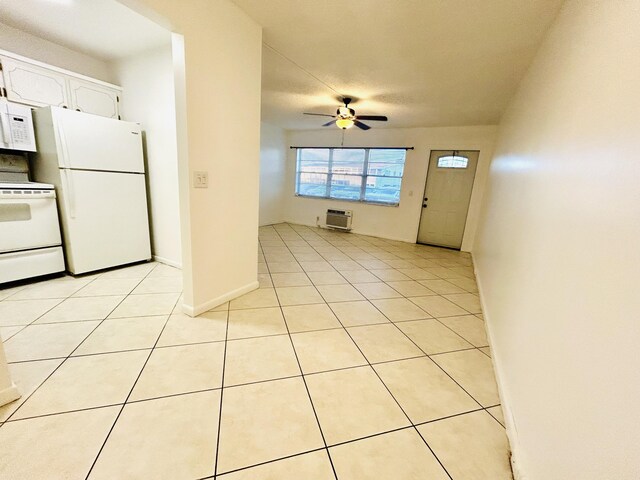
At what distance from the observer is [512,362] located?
143 cm

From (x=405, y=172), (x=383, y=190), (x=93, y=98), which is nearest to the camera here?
(x=93, y=98)

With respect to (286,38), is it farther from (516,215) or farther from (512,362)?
(512,362)

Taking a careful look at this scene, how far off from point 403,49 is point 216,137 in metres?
1.84

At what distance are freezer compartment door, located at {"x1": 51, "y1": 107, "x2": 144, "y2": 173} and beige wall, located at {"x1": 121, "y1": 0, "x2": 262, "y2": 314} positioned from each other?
1.58 meters

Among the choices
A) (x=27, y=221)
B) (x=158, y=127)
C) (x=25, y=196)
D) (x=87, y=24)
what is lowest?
(x=27, y=221)

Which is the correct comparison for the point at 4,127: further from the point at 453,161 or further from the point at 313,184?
the point at 453,161

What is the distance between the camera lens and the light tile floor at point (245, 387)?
3.43 feet

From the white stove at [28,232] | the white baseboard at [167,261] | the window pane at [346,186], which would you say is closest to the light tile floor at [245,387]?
the white stove at [28,232]

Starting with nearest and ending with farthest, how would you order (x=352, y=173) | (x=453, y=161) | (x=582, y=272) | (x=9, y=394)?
(x=582, y=272) → (x=9, y=394) → (x=453, y=161) → (x=352, y=173)

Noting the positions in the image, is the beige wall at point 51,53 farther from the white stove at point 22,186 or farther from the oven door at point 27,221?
the oven door at point 27,221

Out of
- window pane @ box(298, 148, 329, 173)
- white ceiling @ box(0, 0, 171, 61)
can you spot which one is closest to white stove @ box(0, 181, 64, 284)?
white ceiling @ box(0, 0, 171, 61)

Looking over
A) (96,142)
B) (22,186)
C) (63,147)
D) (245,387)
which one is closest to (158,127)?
(96,142)

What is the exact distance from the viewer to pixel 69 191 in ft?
8.27

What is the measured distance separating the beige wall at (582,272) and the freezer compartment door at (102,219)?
3.80m
